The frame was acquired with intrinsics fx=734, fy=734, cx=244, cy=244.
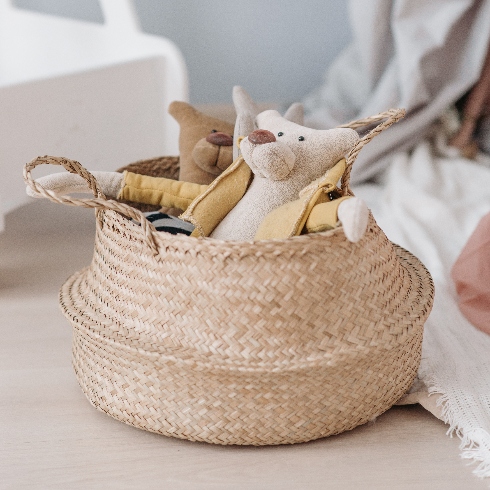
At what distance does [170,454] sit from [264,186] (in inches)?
12.0

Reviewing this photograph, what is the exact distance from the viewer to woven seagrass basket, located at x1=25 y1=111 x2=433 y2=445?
693mm

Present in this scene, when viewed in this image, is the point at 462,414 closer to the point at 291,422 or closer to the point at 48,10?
the point at 291,422

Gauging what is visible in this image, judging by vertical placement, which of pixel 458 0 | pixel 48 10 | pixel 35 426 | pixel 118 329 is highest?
pixel 458 0

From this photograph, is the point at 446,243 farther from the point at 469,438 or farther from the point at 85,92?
the point at 85,92

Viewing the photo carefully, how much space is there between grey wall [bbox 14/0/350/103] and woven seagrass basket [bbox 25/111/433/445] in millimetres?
1082

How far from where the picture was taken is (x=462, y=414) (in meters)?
0.77

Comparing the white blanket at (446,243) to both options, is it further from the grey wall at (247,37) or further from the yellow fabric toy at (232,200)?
the grey wall at (247,37)

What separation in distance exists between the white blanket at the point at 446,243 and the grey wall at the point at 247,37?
0.41 m

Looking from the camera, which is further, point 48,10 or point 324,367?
point 48,10

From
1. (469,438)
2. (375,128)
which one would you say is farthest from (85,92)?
(469,438)

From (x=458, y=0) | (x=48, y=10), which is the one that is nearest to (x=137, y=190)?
(x=458, y=0)

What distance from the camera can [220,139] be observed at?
0.93 m

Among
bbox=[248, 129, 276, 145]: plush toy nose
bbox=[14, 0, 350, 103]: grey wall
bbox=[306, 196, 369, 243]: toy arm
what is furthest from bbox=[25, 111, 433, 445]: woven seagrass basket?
bbox=[14, 0, 350, 103]: grey wall

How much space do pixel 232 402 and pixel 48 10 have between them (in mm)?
1302
